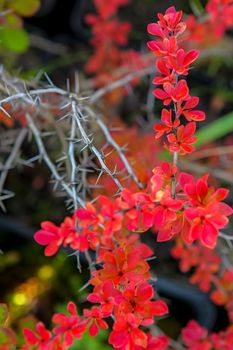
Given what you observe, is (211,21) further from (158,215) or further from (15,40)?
(158,215)

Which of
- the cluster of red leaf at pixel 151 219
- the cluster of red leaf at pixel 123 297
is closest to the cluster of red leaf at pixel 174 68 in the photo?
the cluster of red leaf at pixel 151 219

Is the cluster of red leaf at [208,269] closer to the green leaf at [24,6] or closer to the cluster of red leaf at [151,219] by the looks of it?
the cluster of red leaf at [151,219]

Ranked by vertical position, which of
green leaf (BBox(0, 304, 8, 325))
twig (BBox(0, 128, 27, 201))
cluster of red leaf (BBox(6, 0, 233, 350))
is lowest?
green leaf (BBox(0, 304, 8, 325))

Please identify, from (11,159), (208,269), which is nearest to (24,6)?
(11,159)

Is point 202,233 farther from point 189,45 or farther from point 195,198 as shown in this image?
point 189,45

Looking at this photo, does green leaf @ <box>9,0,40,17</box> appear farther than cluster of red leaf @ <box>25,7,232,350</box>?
Yes

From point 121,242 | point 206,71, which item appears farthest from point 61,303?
point 206,71

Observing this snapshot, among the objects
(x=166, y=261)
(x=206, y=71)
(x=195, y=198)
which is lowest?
(x=166, y=261)

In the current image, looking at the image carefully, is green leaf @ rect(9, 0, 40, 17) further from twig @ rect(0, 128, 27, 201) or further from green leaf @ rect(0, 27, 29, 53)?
twig @ rect(0, 128, 27, 201)

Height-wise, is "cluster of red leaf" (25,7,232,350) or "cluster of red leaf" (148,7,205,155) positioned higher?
"cluster of red leaf" (148,7,205,155)

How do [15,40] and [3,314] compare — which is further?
[15,40]

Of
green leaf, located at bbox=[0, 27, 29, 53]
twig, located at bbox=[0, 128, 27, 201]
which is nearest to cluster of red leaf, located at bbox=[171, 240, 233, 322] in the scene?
twig, located at bbox=[0, 128, 27, 201]
